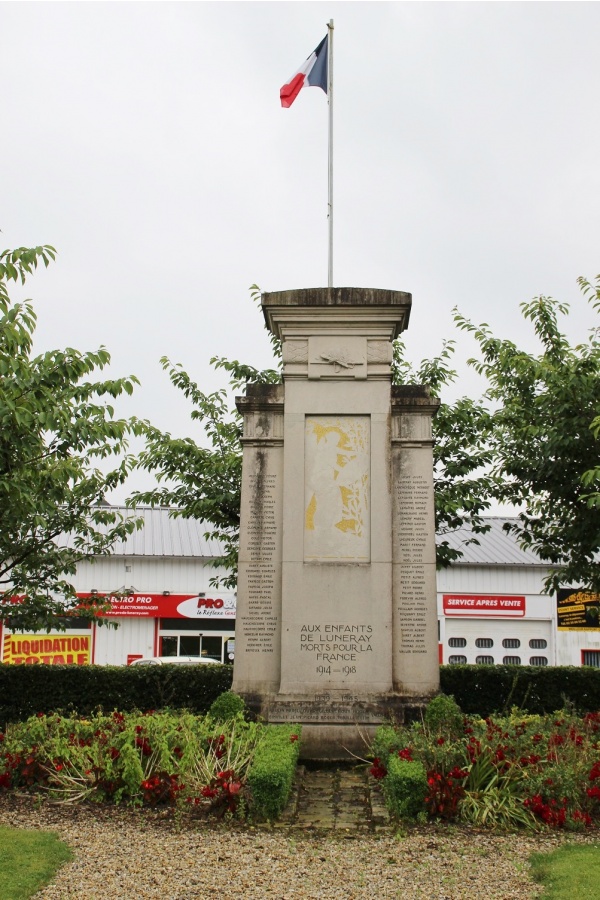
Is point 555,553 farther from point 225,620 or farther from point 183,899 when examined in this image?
point 225,620

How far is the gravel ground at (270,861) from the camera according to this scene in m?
5.32

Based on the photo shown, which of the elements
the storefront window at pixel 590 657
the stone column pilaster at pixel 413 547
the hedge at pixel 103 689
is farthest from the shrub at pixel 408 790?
the storefront window at pixel 590 657

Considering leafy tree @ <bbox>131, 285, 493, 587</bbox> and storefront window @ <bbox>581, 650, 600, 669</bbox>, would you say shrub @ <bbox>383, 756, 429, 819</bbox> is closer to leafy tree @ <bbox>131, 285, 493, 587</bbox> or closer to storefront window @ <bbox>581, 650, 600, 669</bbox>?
leafy tree @ <bbox>131, 285, 493, 587</bbox>

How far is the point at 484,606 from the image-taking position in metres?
31.0

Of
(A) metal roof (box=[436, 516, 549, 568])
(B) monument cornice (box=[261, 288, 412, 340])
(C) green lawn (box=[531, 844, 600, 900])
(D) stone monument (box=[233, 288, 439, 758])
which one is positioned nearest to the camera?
(C) green lawn (box=[531, 844, 600, 900])

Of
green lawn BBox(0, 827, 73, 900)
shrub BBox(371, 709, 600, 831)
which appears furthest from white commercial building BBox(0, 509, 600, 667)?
green lawn BBox(0, 827, 73, 900)

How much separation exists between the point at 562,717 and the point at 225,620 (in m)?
21.4

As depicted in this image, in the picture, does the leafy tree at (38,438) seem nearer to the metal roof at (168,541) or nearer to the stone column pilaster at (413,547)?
the stone column pilaster at (413,547)

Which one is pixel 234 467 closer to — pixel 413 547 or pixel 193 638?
pixel 413 547

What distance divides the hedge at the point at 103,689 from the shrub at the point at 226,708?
13.6 ft

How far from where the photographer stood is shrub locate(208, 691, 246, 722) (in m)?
9.48

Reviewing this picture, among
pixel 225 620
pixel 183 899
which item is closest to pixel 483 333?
pixel 183 899

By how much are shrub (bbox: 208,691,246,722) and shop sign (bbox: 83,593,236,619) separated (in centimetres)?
2033

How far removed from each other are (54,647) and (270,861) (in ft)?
82.1
